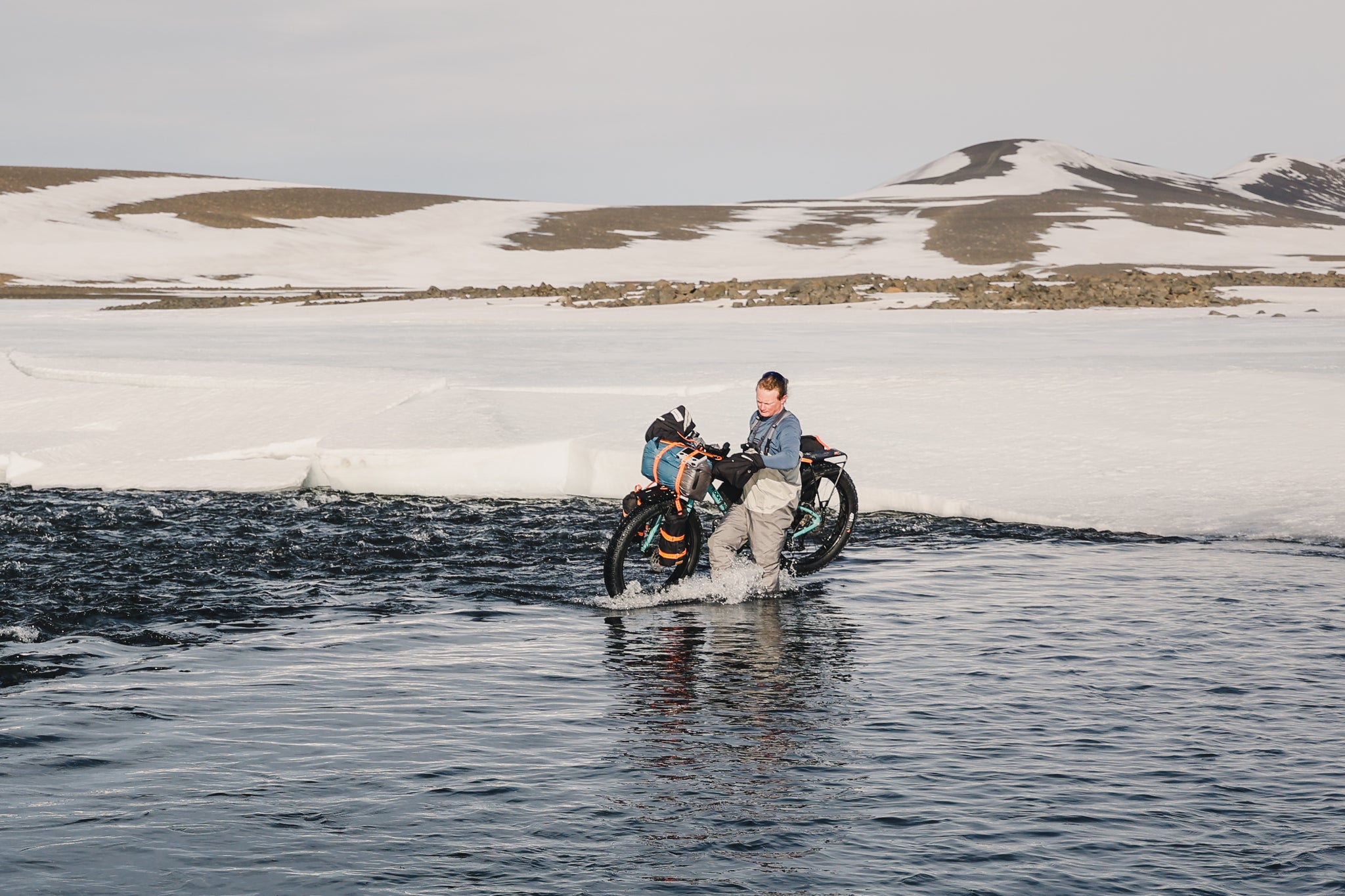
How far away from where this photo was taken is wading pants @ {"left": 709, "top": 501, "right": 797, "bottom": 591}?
1098cm

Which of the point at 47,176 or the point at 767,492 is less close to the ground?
the point at 47,176

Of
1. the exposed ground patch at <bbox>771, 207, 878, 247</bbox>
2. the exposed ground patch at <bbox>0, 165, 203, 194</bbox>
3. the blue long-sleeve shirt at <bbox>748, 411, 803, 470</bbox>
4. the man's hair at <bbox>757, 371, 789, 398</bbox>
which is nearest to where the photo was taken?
the man's hair at <bbox>757, 371, 789, 398</bbox>

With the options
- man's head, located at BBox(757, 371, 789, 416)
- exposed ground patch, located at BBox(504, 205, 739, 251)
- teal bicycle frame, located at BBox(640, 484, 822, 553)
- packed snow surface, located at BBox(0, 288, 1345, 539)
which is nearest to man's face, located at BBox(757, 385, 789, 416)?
man's head, located at BBox(757, 371, 789, 416)

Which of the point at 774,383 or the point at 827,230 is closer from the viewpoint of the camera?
the point at 774,383

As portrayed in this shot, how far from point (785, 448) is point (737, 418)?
6.93 metres

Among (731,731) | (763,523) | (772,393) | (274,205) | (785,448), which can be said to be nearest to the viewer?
(731,731)

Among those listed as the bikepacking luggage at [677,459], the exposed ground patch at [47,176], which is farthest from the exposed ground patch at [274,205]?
the bikepacking luggage at [677,459]

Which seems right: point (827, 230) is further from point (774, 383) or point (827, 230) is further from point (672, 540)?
point (774, 383)

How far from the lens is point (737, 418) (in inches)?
691

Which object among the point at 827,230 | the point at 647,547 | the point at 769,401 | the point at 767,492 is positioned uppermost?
the point at 827,230

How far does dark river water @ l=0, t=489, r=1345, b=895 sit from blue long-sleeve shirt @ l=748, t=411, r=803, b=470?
113 cm

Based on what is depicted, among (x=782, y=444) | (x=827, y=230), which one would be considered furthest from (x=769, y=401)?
(x=827, y=230)

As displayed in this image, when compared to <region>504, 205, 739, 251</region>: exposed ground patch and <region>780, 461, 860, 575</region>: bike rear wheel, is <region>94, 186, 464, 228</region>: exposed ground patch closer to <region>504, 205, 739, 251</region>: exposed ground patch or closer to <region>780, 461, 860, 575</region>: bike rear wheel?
<region>504, 205, 739, 251</region>: exposed ground patch

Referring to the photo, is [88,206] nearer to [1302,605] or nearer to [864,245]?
[864,245]
